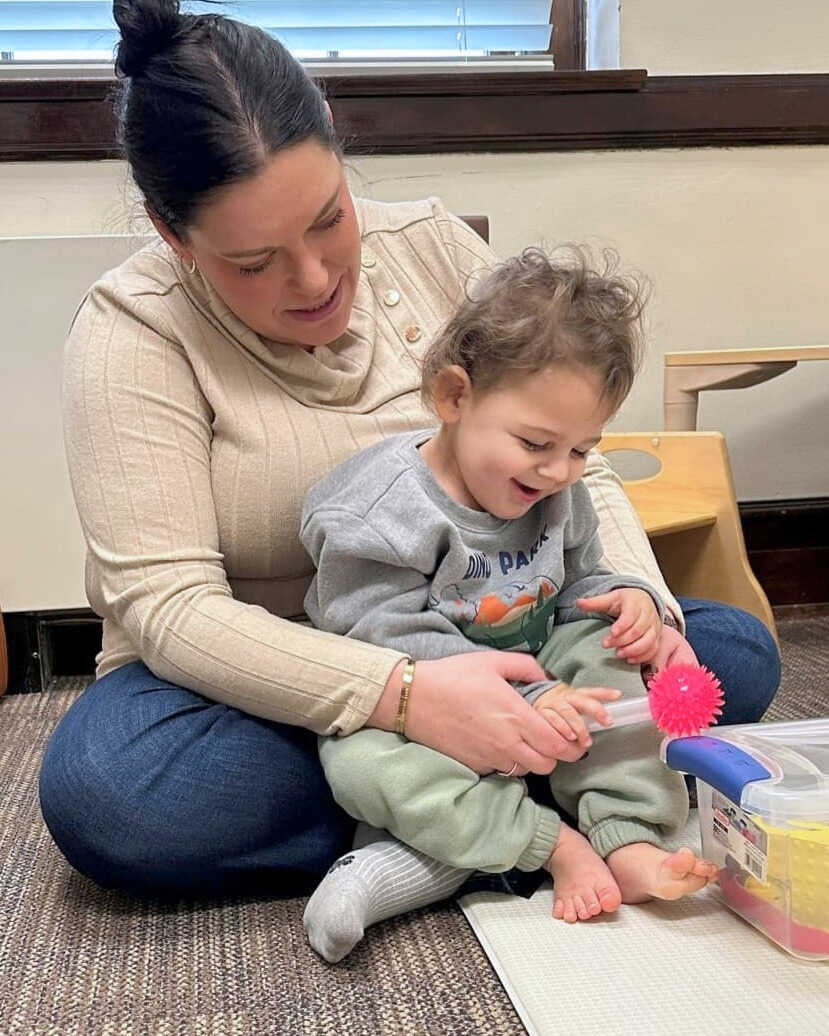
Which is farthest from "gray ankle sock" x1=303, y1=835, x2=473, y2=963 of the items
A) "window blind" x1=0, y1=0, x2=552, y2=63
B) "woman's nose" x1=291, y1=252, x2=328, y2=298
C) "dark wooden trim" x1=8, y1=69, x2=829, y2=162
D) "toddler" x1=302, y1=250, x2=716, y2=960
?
"window blind" x1=0, y1=0, x2=552, y2=63

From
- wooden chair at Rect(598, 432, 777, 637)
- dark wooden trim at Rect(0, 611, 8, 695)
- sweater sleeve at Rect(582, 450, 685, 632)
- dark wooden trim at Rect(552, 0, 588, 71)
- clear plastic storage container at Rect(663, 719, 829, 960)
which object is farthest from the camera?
dark wooden trim at Rect(552, 0, 588, 71)

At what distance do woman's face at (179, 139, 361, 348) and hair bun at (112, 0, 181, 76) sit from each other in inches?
4.9

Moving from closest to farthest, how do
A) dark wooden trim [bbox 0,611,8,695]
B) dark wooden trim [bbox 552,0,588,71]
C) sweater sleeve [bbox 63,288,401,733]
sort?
sweater sleeve [bbox 63,288,401,733] < dark wooden trim [bbox 0,611,8,695] < dark wooden trim [bbox 552,0,588,71]

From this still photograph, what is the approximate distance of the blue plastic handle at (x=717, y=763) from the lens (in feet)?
2.36

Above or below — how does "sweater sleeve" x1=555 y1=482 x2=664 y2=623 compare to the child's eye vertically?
below

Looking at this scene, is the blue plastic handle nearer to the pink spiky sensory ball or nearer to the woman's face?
the pink spiky sensory ball

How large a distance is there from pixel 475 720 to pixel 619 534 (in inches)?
11.7

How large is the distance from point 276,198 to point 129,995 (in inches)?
22.9

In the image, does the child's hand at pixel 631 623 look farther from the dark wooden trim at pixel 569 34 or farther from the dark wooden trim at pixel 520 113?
the dark wooden trim at pixel 569 34

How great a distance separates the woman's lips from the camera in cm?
88

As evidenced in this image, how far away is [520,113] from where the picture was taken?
1708mm

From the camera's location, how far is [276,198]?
30.9 inches

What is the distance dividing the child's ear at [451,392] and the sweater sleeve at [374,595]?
10 cm

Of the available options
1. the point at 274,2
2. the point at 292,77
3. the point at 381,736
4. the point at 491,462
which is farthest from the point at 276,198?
the point at 274,2
